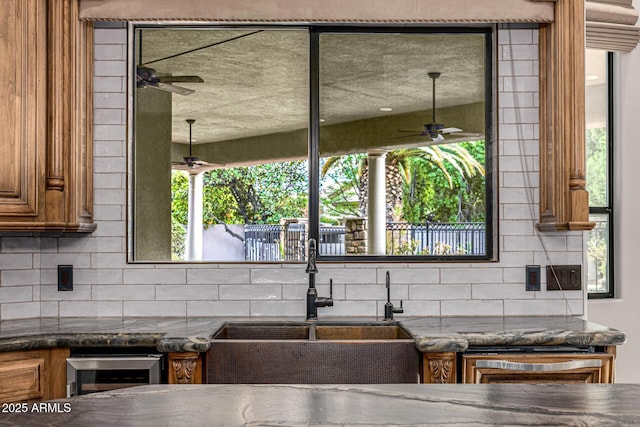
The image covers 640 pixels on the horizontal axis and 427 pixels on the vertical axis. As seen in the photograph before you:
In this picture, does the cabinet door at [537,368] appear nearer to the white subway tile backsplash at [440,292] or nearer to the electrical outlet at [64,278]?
the white subway tile backsplash at [440,292]

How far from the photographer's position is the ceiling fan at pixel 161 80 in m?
3.11

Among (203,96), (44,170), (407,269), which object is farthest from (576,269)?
(44,170)

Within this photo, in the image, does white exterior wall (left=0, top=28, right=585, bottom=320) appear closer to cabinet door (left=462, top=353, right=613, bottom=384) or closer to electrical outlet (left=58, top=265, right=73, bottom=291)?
electrical outlet (left=58, top=265, right=73, bottom=291)

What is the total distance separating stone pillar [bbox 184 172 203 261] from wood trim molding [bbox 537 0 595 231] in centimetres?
164

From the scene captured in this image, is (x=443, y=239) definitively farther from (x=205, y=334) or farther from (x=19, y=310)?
(x=19, y=310)

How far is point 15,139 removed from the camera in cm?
255

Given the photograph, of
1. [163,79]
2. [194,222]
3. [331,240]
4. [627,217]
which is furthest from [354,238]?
[627,217]

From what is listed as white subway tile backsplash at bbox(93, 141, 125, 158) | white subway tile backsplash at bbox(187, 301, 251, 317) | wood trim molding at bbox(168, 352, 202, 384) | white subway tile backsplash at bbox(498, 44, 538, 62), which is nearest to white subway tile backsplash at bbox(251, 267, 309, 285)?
white subway tile backsplash at bbox(187, 301, 251, 317)

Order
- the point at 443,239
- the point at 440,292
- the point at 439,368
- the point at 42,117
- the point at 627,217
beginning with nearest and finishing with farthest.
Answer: the point at 439,368
the point at 42,117
the point at 440,292
the point at 443,239
the point at 627,217

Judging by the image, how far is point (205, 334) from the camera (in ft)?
7.97

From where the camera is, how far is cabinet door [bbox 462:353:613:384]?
7.78 feet

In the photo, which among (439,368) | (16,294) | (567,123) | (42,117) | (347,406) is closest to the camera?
(347,406)

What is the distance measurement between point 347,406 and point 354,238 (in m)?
1.92

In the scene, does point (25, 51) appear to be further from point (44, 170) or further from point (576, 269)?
point (576, 269)
